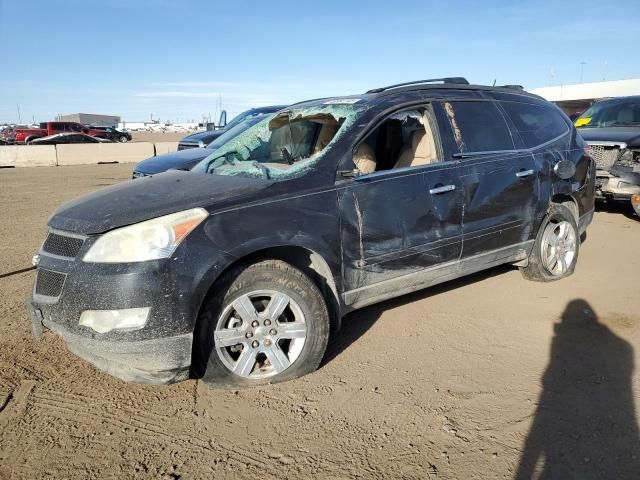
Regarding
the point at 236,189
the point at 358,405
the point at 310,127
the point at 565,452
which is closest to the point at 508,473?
the point at 565,452

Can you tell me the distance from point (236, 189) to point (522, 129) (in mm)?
2956

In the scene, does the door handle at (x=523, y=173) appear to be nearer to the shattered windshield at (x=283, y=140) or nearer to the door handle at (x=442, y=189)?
the door handle at (x=442, y=189)

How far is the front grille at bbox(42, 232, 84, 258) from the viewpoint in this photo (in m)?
2.99

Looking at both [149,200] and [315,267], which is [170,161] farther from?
[315,267]

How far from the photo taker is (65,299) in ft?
9.54

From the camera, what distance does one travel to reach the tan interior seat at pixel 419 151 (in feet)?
13.7

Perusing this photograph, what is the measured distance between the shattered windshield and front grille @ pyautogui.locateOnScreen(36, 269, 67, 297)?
136 centimetres

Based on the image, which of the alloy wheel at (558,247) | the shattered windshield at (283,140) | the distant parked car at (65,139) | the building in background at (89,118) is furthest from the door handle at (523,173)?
the building in background at (89,118)

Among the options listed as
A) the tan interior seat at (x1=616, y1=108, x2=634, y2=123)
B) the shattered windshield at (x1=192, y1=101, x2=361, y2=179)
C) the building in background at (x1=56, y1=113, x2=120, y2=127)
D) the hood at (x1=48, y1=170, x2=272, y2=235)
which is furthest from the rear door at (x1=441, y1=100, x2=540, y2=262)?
the building in background at (x1=56, y1=113, x2=120, y2=127)

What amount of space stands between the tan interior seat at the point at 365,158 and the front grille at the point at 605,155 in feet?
17.5

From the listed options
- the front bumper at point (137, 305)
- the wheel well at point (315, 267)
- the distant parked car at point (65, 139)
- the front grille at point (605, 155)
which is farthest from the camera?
the distant parked car at point (65, 139)

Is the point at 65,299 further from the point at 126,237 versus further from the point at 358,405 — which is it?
the point at 358,405

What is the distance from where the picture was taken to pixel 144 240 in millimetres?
2875

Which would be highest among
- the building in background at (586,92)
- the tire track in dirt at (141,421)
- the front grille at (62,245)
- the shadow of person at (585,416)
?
the building in background at (586,92)
